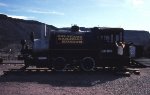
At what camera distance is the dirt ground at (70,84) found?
1308 centimetres

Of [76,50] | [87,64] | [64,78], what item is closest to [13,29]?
[76,50]

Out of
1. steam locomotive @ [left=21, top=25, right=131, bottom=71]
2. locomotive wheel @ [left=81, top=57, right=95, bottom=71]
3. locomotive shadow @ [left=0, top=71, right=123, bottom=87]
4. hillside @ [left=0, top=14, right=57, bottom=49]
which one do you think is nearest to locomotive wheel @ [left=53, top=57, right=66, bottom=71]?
steam locomotive @ [left=21, top=25, right=131, bottom=71]

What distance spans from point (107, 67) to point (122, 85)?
6.45 meters

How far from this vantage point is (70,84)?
1524 centimetres

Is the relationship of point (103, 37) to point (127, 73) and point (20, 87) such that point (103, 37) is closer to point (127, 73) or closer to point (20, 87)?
point (127, 73)

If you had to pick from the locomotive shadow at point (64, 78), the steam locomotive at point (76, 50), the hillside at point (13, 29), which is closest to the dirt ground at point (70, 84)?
the locomotive shadow at point (64, 78)

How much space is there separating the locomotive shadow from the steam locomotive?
98 cm

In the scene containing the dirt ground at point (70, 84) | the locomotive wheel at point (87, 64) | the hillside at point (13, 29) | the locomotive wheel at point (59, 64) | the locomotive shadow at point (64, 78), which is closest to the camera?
the dirt ground at point (70, 84)

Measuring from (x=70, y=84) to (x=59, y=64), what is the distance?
194 inches

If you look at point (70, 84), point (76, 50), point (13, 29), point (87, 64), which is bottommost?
point (70, 84)

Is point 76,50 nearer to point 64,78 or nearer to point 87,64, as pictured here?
point 87,64

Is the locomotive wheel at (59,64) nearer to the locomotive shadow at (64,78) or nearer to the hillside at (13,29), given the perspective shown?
the locomotive shadow at (64,78)

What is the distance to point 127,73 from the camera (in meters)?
18.8

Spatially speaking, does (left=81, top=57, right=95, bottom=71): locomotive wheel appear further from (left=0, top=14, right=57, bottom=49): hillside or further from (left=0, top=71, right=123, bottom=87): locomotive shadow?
(left=0, top=14, right=57, bottom=49): hillside
